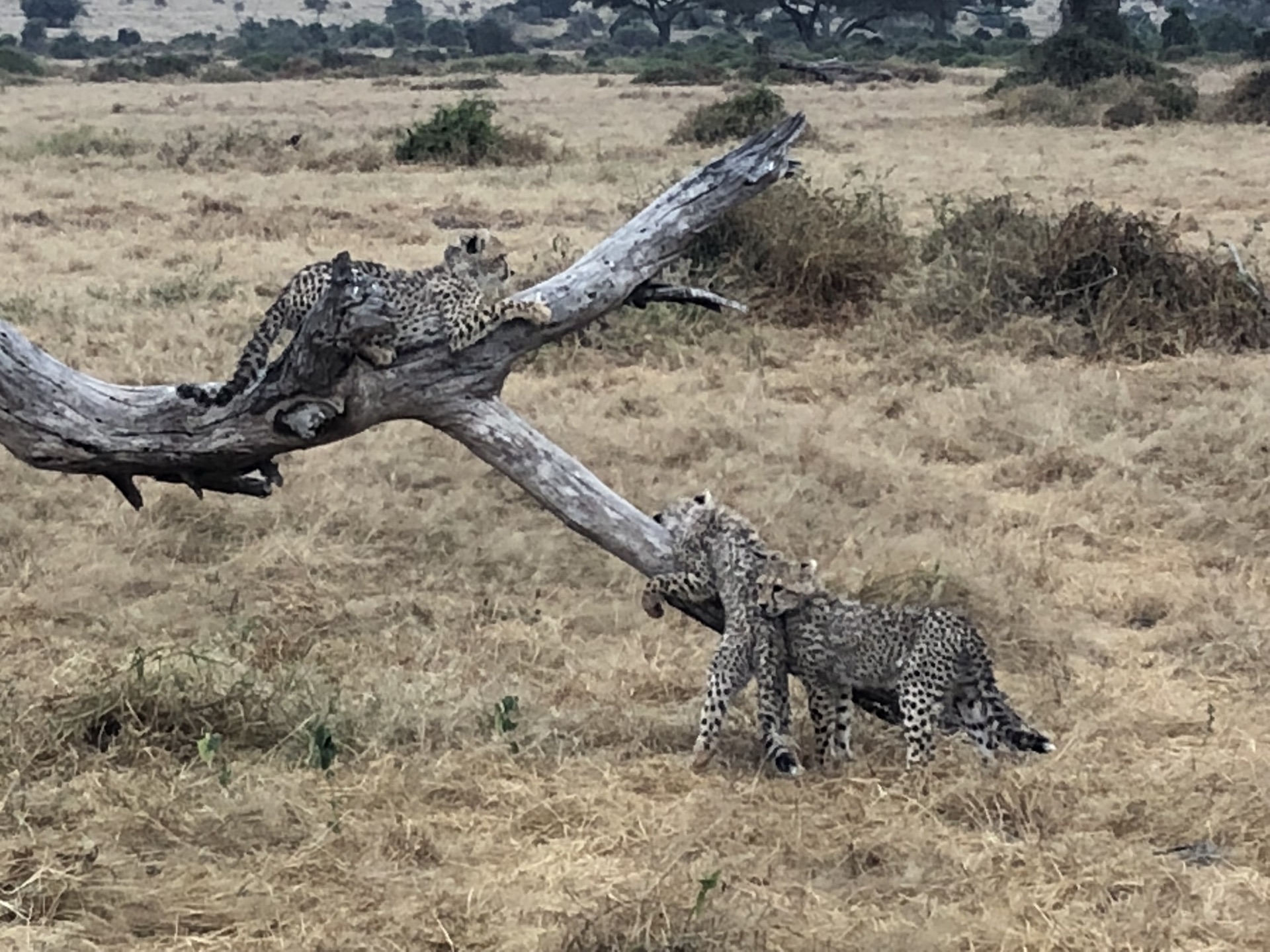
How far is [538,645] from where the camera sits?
18.6ft

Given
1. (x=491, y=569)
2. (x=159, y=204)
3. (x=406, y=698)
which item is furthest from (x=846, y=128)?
(x=406, y=698)

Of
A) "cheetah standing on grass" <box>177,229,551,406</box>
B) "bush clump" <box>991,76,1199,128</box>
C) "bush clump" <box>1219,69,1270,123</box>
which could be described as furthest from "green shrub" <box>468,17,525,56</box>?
"cheetah standing on grass" <box>177,229,551,406</box>

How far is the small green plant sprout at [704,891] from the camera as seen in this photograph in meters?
3.45

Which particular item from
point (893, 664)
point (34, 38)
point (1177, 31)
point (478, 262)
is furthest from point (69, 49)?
point (893, 664)

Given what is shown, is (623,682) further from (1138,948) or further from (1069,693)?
(1138,948)

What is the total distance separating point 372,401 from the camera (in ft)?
15.8

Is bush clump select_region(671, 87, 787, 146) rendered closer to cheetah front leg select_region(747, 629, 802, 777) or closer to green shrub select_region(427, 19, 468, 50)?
cheetah front leg select_region(747, 629, 802, 777)

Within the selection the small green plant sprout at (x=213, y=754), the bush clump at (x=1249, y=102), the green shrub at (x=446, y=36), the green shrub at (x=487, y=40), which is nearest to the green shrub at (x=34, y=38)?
the green shrub at (x=446, y=36)

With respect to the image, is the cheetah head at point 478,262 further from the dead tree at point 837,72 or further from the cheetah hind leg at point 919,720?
the dead tree at point 837,72

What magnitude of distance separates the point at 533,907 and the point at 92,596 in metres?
2.91

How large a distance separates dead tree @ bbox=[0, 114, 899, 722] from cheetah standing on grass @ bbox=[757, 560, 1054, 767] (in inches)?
5.7

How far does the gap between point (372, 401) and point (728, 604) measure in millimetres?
1099

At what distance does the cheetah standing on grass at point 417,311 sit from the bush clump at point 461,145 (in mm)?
12656

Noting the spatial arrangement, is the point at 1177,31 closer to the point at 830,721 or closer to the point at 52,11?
the point at 830,721
